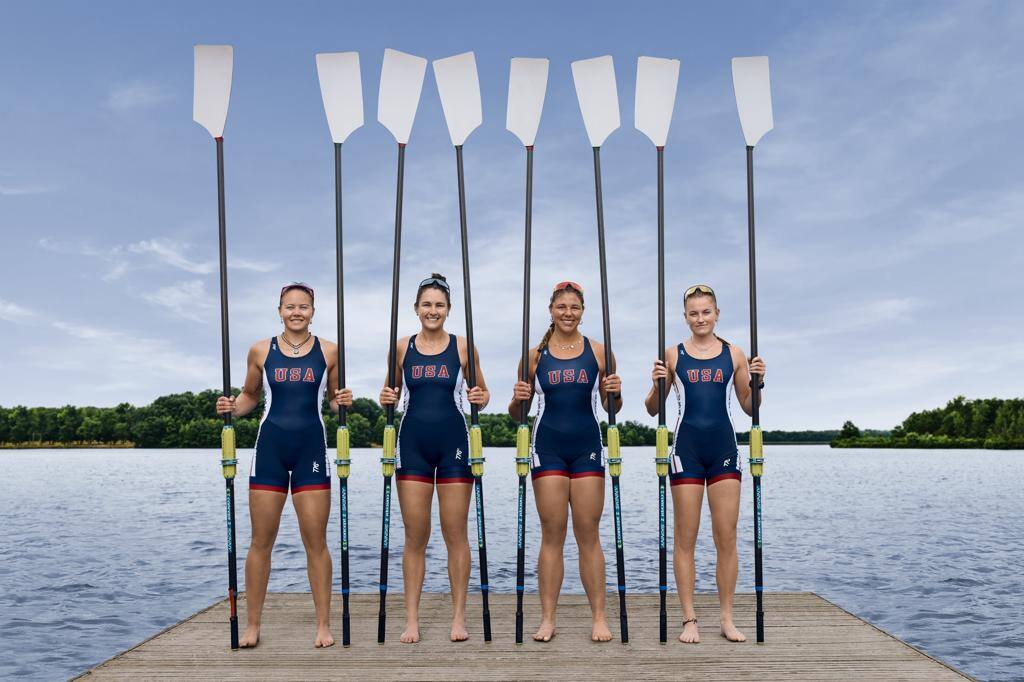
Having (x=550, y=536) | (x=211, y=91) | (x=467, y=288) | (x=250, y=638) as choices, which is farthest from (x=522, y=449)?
(x=211, y=91)

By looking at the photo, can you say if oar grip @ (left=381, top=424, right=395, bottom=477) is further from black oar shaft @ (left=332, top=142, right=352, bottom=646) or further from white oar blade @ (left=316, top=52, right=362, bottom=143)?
white oar blade @ (left=316, top=52, right=362, bottom=143)

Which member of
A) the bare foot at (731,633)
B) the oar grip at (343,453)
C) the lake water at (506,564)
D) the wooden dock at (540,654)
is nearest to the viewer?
the wooden dock at (540,654)

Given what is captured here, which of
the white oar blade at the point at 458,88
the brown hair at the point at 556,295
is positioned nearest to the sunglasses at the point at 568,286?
the brown hair at the point at 556,295

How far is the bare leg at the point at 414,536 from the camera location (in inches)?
232

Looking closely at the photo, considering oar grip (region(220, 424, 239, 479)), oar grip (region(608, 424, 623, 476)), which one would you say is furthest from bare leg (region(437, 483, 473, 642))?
oar grip (region(220, 424, 239, 479))

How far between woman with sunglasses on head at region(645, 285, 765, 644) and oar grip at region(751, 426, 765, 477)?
0.16 m

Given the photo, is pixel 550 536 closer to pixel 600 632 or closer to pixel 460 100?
pixel 600 632

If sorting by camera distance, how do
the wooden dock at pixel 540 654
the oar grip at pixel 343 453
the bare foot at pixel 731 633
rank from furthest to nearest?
the bare foot at pixel 731 633, the oar grip at pixel 343 453, the wooden dock at pixel 540 654

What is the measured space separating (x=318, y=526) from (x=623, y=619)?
2.37 m

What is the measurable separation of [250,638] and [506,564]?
10.3 metres

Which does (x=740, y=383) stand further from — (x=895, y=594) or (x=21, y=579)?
(x=21, y=579)

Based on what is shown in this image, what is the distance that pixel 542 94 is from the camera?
6660 mm

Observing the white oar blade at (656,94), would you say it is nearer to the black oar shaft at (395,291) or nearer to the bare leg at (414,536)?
the black oar shaft at (395,291)

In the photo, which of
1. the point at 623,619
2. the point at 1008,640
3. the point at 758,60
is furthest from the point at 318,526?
the point at 1008,640
